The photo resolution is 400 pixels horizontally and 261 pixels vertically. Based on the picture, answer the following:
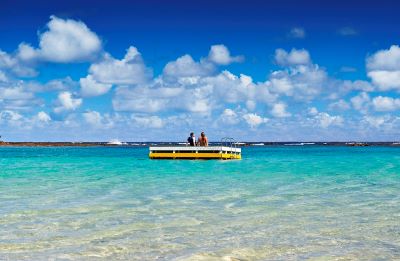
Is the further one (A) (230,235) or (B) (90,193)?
(B) (90,193)

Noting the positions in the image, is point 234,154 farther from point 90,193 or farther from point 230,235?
point 230,235

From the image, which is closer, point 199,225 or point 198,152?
point 199,225

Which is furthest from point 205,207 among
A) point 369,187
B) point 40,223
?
point 369,187

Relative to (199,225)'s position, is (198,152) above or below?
above

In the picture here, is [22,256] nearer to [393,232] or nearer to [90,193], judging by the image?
[393,232]

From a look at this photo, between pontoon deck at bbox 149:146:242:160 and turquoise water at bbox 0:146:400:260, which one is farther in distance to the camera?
pontoon deck at bbox 149:146:242:160

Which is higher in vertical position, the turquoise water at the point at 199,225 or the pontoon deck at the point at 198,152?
the pontoon deck at the point at 198,152

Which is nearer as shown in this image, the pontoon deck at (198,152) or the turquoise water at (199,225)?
the turquoise water at (199,225)

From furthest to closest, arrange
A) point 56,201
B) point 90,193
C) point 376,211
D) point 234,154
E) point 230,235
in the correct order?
1. point 234,154
2. point 90,193
3. point 56,201
4. point 376,211
5. point 230,235

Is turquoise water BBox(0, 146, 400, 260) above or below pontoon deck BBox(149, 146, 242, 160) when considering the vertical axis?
below

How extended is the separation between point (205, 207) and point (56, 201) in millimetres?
4995

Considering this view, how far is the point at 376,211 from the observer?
43.9ft

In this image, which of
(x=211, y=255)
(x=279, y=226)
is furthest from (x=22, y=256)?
(x=279, y=226)

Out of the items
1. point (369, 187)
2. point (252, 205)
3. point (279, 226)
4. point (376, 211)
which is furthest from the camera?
point (369, 187)
